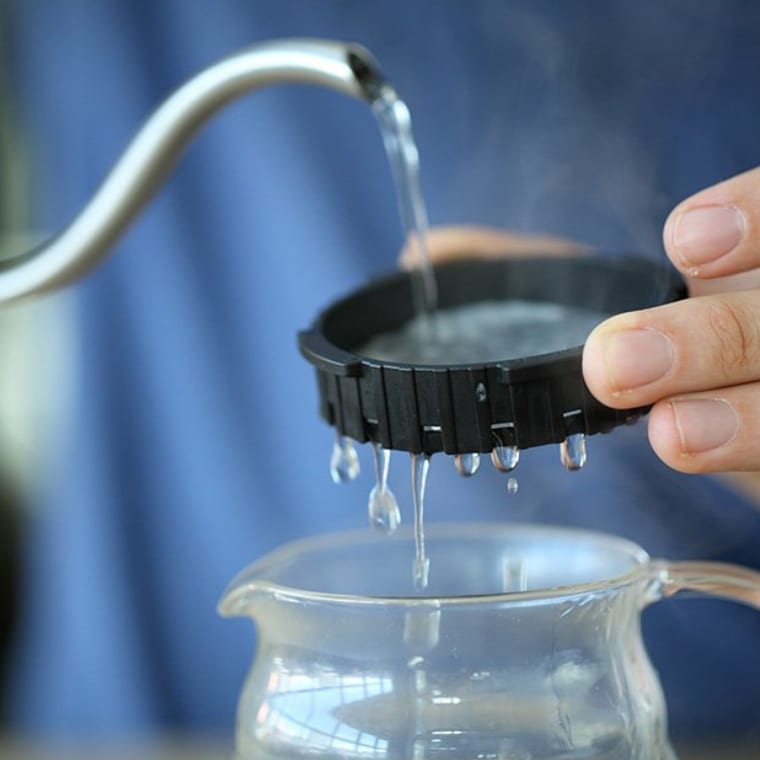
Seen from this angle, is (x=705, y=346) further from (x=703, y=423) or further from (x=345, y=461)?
(x=345, y=461)

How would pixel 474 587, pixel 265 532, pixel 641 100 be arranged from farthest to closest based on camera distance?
pixel 265 532 → pixel 641 100 → pixel 474 587

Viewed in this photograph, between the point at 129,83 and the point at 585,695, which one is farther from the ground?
the point at 129,83

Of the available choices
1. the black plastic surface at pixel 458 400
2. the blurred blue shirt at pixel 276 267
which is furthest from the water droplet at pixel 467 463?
the blurred blue shirt at pixel 276 267

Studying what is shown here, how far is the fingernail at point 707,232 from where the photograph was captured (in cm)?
45

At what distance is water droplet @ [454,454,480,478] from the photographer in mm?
386

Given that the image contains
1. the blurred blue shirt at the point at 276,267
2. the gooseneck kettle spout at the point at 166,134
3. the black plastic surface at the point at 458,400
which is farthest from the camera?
the blurred blue shirt at the point at 276,267

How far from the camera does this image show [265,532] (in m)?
0.93

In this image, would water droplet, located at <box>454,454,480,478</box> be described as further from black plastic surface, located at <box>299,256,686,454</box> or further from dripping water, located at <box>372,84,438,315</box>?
dripping water, located at <box>372,84,438,315</box>

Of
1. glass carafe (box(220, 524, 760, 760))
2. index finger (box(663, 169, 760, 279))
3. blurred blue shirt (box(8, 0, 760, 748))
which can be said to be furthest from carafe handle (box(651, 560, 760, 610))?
blurred blue shirt (box(8, 0, 760, 748))

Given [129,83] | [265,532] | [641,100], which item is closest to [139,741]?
[265,532]

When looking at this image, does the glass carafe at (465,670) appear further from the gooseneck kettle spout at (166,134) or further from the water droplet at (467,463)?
the gooseneck kettle spout at (166,134)

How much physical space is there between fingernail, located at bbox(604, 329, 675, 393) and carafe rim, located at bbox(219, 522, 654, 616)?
0.23 ft

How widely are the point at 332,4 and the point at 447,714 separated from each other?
0.59m

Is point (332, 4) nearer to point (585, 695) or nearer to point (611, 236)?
point (611, 236)
